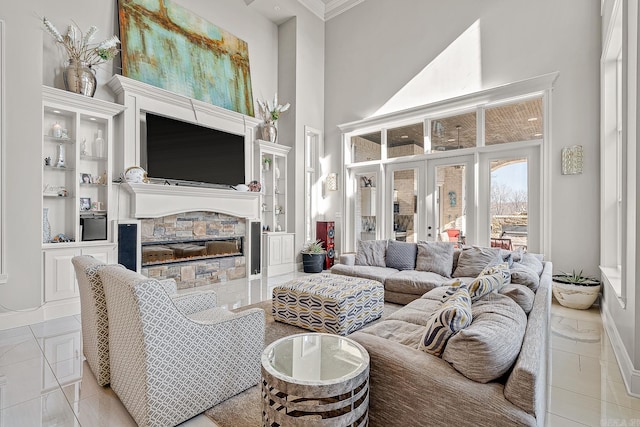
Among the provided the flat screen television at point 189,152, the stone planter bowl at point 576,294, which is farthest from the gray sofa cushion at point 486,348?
the flat screen television at point 189,152

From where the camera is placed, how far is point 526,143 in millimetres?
4785

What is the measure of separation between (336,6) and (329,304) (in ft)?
22.9

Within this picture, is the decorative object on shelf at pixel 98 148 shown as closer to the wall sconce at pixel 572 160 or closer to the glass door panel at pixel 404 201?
the glass door panel at pixel 404 201

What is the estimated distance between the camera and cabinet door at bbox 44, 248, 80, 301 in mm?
3627

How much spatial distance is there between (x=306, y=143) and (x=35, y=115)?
4601 millimetres

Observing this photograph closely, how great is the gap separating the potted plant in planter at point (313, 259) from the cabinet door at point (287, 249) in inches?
10.9

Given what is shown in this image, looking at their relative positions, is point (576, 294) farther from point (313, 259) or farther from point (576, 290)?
point (313, 259)

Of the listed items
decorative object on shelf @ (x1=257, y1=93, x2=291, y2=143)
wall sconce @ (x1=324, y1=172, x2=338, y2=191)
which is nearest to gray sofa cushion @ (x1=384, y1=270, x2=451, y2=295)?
wall sconce @ (x1=324, y1=172, x2=338, y2=191)

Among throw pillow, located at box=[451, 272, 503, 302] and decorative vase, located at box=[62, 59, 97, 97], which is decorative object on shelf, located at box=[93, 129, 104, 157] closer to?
decorative vase, located at box=[62, 59, 97, 97]

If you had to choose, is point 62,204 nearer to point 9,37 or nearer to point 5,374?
point 9,37

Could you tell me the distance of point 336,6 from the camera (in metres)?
7.20

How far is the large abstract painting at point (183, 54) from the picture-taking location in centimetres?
462

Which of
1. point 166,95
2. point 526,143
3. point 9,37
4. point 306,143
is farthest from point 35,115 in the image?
point 526,143

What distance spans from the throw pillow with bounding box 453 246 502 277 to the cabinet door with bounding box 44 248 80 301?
16.1 ft
